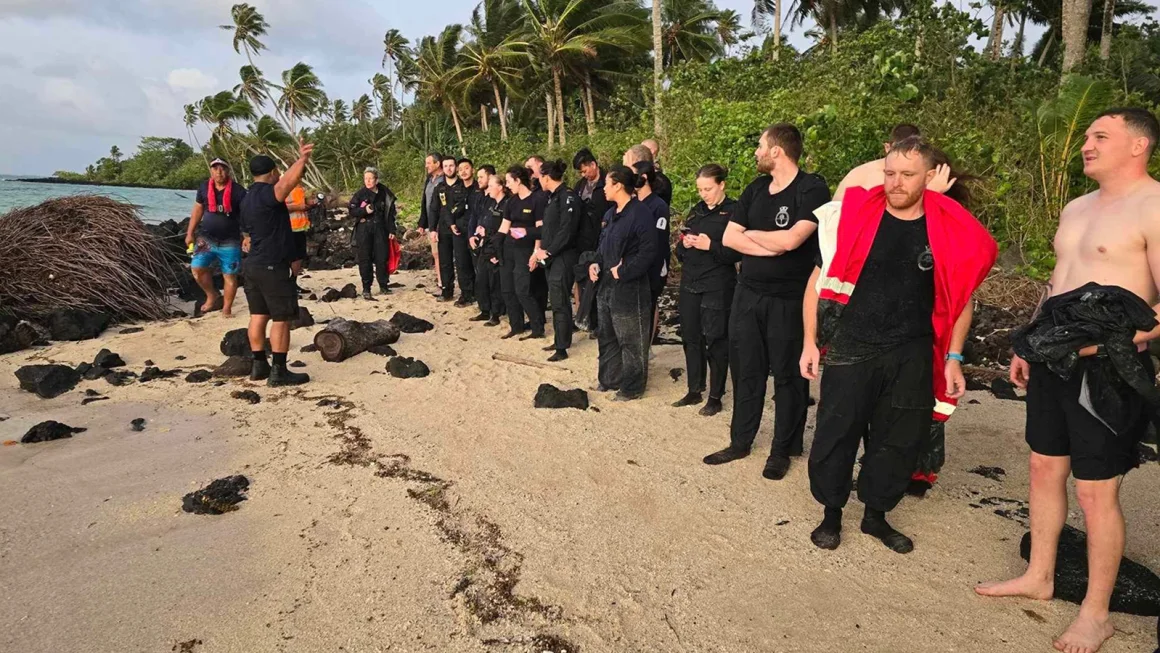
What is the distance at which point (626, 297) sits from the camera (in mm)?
5793

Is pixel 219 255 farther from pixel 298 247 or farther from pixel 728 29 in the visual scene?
pixel 728 29

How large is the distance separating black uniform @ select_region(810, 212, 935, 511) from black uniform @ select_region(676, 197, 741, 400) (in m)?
1.80

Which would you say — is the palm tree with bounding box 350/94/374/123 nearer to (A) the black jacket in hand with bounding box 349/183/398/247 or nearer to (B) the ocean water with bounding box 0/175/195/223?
(B) the ocean water with bounding box 0/175/195/223

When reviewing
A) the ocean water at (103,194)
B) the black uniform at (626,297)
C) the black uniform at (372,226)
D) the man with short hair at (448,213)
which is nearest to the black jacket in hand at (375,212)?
the black uniform at (372,226)

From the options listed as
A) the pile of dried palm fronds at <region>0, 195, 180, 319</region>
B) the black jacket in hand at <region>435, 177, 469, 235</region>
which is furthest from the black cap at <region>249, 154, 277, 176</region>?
the pile of dried palm fronds at <region>0, 195, 180, 319</region>

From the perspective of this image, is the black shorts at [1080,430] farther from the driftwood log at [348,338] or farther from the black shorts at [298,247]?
the driftwood log at [348,338]

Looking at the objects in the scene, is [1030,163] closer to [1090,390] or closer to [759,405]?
[759,405]

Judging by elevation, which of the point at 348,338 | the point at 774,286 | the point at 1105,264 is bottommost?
the point at 348,338

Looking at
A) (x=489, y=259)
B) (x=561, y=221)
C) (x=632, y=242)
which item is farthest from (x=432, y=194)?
(x=632, y=242)

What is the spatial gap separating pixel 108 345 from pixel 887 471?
817 cm

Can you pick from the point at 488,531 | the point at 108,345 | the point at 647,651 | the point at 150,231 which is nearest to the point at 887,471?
the point at 647,651

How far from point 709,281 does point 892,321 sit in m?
2.14

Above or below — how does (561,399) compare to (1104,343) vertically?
below

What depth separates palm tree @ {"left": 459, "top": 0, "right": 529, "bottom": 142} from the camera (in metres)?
28.5
